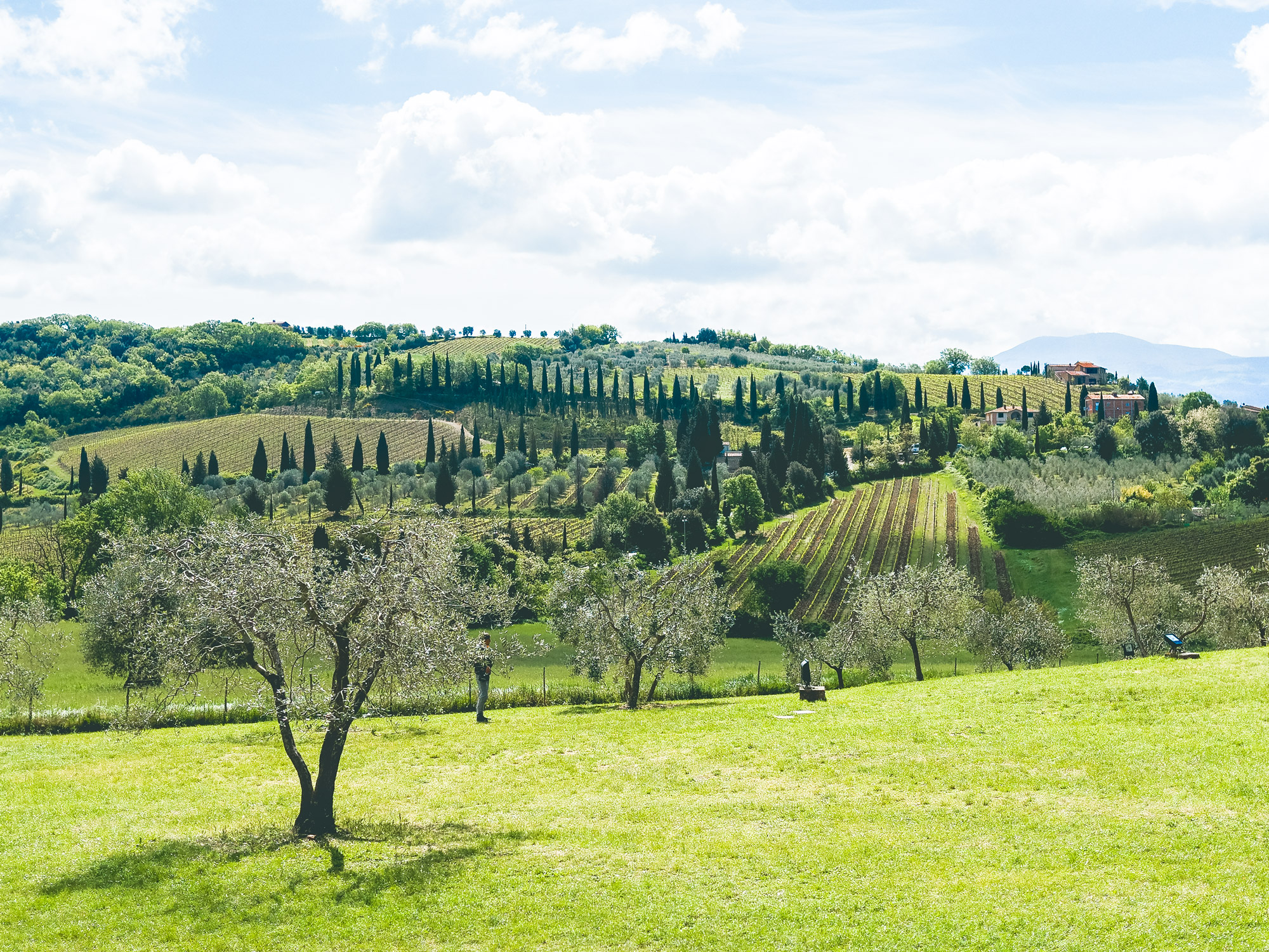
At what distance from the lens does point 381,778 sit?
2795cm

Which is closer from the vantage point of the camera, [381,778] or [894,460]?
[381,778]

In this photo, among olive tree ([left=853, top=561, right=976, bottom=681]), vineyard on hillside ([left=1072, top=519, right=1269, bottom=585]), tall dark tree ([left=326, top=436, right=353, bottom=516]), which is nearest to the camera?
olive tree ([left=853, top=561, right=976, bottom=681])

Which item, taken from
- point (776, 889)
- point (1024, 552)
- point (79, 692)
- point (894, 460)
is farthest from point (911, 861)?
point (894, 460)

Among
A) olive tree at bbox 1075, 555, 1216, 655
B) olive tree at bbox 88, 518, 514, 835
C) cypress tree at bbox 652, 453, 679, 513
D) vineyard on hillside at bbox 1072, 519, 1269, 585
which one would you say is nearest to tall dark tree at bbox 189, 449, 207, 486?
cypress tree at bbox 652, 453, 679, 513

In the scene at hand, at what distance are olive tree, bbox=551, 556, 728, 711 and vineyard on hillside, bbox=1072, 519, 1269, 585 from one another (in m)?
69.1

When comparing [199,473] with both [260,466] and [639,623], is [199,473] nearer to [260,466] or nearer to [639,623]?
[260,466]

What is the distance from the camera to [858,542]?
131625 mm

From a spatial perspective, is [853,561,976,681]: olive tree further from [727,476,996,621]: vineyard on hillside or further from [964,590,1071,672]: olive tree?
[727,476,996,621]: vineyard on hillside

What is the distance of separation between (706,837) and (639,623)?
24.1 meters

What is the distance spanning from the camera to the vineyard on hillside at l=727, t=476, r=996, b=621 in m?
115

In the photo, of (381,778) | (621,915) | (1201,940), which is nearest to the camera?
(1201,940)

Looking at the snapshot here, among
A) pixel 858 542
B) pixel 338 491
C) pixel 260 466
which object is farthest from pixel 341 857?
pixel 260 466

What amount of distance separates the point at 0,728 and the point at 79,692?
20059 millimetres

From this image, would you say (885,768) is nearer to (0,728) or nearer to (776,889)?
(776,889)
